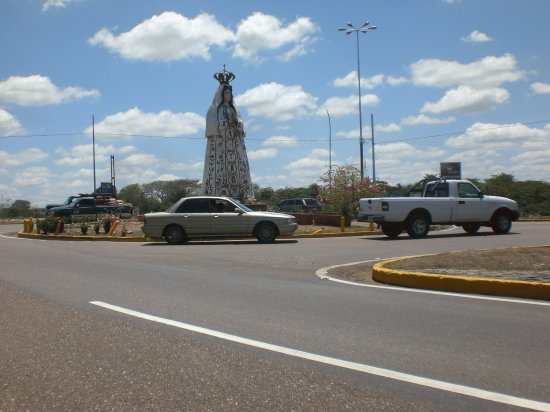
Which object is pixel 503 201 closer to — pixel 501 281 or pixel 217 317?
pixel 501 281

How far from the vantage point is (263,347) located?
559 cm

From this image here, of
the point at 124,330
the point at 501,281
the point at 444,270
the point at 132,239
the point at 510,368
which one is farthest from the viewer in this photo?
the point at 132,239

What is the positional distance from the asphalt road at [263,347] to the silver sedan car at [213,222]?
29.7ft

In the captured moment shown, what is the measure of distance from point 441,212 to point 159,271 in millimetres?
11020

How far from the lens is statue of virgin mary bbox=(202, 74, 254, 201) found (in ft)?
123

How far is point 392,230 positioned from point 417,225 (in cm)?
98

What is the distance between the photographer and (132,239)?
2252 centimetres

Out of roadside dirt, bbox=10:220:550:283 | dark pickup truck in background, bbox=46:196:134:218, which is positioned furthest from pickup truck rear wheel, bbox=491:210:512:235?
dark pickup truck in background, bbox=46:196:134:218

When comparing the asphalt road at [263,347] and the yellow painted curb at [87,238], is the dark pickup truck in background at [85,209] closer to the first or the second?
the yellow painted curb at [87,238]

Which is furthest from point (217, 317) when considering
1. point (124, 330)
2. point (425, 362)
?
point (425, 362)

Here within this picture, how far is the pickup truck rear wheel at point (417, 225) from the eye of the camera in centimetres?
1941

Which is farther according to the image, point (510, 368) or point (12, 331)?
point (12, 331)

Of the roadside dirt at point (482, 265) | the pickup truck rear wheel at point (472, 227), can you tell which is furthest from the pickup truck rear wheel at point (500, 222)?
the roadside dirt at point (482, 265)

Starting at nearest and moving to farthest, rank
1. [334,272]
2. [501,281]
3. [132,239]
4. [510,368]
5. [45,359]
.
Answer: [510,368]
[45,359]
[501,281]
[334,272]
[132,239]
